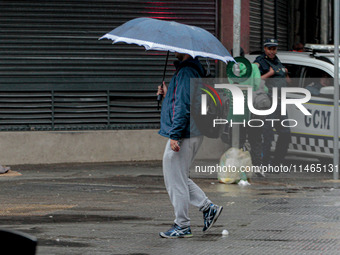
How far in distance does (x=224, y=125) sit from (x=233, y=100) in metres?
1.25

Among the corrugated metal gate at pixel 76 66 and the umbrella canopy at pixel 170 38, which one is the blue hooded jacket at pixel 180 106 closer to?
the umbrella canopy at pixel 170 38

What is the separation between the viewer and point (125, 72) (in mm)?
13625

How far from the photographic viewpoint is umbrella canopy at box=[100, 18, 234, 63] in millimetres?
6453

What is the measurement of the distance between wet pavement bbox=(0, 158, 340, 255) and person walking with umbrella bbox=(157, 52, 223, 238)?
0.97ft

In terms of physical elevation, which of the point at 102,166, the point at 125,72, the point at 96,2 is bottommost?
the point at 102,166

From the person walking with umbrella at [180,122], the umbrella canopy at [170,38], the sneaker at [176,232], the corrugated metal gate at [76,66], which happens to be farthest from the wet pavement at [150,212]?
the umbrella canopy at [170,38]

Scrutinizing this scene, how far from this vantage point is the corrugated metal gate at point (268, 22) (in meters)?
16.0

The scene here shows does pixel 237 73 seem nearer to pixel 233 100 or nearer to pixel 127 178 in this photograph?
pixel 233 100

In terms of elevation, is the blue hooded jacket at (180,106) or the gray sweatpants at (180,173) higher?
the blue hooded jacket at (180,106)

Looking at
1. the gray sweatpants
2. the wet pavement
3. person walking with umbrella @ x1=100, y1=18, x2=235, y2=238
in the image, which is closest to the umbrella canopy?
person walking with umbrella @ x1=100, y1=18, x2=235, y2=238

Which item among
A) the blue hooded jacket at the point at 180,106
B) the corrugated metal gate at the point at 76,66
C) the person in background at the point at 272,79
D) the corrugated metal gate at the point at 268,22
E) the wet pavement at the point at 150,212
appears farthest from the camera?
the corrugated metal gate at the point at 268,22

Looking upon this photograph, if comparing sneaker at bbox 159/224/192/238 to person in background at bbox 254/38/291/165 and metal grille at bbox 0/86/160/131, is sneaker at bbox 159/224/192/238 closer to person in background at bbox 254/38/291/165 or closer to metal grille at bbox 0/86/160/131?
person in background at bbox 254/38/291/165

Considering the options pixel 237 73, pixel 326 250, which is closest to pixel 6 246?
pixel 326 250

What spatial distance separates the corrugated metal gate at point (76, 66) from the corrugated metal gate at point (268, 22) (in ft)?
7.72
